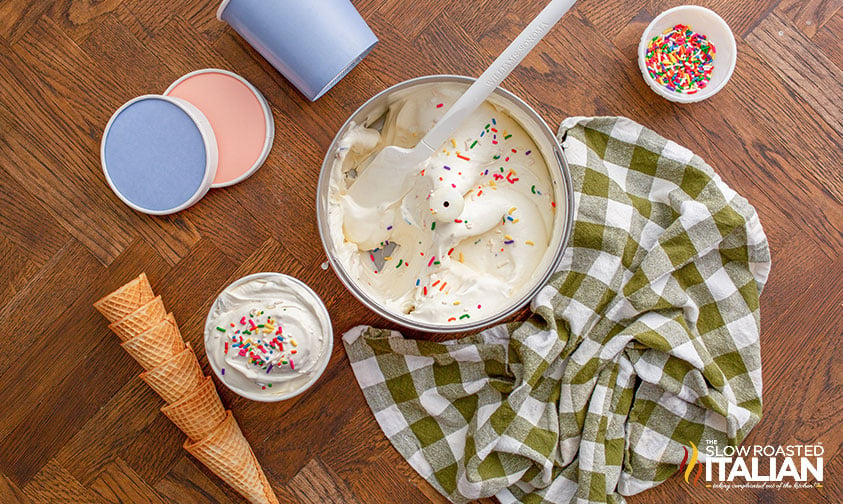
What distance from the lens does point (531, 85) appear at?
1.31m

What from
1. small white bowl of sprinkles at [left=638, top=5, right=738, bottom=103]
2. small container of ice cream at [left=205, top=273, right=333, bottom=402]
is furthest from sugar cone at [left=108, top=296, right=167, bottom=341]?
small white bowl of sprinkles at [left=638, top=5, right=738, bottom=103]

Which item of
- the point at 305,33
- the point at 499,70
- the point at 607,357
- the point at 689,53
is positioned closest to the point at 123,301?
the point at 305,33

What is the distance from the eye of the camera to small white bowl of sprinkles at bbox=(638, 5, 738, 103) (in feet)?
4.25

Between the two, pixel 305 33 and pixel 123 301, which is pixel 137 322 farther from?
pixel 305 33

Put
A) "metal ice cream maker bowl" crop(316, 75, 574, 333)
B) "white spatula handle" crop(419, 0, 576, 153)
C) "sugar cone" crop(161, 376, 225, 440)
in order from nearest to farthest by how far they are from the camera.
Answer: "white spatula handle" crop(419, 0, 576, 153)
"metal ice cream maker bowl" crop(316, 75, 574, 333)
"sugar cone" crop(161, 376, 225, 440)

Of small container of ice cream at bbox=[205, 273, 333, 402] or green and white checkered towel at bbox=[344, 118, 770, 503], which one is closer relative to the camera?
small container of ice cream at bbox=[205, 273, 333, 402]

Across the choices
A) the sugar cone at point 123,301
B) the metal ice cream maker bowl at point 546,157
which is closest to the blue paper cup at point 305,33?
the metal ice cream maker bowl at point 546,157

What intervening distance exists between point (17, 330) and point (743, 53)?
62.1 inches

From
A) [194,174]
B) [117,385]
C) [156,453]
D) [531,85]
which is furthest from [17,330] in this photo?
[531,85]

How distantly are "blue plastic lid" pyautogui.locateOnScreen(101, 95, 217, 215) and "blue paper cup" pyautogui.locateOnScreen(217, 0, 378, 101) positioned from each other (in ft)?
0.69

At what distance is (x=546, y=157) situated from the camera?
120cm

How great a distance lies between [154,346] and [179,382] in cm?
8

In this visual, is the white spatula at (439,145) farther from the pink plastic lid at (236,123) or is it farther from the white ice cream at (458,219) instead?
the pink plastic lid at (236,123)

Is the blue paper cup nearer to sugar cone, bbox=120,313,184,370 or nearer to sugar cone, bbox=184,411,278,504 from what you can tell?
sugar cone, bbox=120,313,184,370
